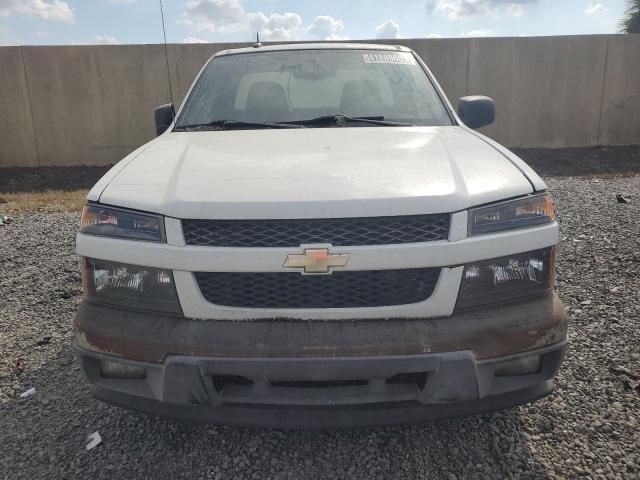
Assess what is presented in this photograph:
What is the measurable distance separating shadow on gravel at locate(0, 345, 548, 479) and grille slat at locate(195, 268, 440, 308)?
584 millimetres

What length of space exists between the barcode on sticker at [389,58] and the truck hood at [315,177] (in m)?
1.03

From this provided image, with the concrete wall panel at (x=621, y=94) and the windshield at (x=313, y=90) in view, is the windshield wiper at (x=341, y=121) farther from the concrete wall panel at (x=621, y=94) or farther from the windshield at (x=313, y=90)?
the concrete wall panel at (x=621, y=94)

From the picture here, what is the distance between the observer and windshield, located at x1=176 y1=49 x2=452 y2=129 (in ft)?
10.1

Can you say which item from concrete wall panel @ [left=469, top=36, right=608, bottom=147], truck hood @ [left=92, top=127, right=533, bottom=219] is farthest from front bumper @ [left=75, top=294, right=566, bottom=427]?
concrete wall panel @ [left=469, top=36, right=608, bottom=147]

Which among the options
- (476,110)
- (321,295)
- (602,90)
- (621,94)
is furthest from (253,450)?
(621,94)

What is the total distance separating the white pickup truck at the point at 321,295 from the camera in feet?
5.90

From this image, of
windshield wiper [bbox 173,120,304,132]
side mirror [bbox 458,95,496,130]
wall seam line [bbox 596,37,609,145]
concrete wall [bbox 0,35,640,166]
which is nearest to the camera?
windshield wiper [bbox 173,120,304,132]

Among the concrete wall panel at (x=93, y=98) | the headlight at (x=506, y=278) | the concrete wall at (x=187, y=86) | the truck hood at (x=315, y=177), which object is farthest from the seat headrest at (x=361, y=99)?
the concrete wall panel at (x=93, y=98)

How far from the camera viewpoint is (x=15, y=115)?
10289mm

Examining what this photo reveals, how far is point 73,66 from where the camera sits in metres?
10.2

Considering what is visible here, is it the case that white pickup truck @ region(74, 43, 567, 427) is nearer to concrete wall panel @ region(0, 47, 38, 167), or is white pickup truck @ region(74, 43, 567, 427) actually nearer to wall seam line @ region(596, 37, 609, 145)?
concrete wall panel @ region(0, 47, 38, 167)

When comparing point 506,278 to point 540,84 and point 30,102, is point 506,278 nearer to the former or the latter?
point 540,84

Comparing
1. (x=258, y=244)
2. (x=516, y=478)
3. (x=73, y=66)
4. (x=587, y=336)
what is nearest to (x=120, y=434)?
(x=258, y=244)

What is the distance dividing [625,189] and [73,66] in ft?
34.5
